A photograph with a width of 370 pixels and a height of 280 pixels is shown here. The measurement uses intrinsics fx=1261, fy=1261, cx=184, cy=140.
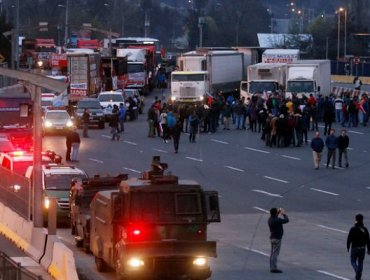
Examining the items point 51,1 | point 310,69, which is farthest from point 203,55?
point 51,1

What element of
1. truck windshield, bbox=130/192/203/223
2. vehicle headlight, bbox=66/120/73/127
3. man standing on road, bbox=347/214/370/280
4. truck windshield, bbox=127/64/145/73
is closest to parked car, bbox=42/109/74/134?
vehicle headlight, bbox=66/120/73/127

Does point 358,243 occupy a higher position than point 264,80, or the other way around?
point 264,80

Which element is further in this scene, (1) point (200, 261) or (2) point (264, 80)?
(2) point (264, 80)

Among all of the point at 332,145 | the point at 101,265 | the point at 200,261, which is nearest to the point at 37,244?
the point at 101,265

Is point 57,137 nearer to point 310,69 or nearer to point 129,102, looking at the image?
point 129,102

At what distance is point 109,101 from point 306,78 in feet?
36.0

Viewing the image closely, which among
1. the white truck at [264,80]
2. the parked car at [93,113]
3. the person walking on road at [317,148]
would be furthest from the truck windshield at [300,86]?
the person walking on road at [317,148]

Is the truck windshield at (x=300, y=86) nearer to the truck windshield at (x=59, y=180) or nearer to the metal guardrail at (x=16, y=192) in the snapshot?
the truck windshield at (x=59, y=180)

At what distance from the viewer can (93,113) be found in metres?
59.1

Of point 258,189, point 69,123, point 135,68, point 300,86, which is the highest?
point 135,68

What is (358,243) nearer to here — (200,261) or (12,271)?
(200,261)

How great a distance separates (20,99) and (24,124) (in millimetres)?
1300

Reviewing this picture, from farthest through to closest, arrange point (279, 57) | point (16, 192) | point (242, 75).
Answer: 1. point (242, 75)
2. point (279, 57)
3. point (16, 192)

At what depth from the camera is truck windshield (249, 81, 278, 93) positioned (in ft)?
223
